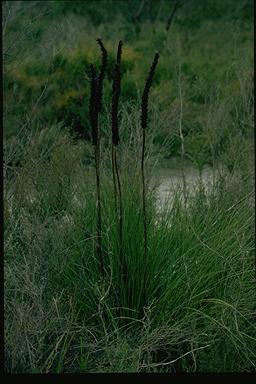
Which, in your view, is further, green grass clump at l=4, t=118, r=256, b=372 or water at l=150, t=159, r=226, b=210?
water at l=150, t=159, r=226, b=210

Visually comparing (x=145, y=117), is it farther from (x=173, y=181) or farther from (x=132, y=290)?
(x=173, y=181)

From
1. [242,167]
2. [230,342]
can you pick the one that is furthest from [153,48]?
[230,342]

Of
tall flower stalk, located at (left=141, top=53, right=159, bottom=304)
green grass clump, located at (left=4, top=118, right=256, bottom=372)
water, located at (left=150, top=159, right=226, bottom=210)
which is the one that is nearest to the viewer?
tall flower stalk, located at (left=141, top=53, right=159, bottom=304)

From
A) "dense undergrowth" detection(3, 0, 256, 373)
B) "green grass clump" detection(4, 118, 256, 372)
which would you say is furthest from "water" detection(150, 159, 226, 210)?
"green grass clump" detection(4, 118, 256, 372)

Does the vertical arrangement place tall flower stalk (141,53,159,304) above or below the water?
→ above

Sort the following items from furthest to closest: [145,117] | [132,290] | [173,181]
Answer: [173,181] < [132,290] < [145,117]

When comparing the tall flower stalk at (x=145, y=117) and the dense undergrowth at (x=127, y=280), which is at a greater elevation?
the tall flower stalk at (x=145, y=117)

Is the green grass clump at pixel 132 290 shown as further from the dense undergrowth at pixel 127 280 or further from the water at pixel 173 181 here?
the water at pixel 173 181

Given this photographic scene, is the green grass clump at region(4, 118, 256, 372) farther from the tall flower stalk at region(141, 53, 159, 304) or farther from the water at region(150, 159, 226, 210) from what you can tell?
the water at region(150, 159, 226, 210)

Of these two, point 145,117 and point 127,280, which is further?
point 127,280

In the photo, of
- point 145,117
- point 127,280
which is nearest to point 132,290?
point 127,280

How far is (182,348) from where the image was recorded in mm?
4188

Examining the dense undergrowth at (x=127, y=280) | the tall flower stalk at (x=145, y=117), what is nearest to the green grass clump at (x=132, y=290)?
the dense undergrowth at (x=127, y=280)

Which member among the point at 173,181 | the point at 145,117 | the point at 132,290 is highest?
the point at 145,117
